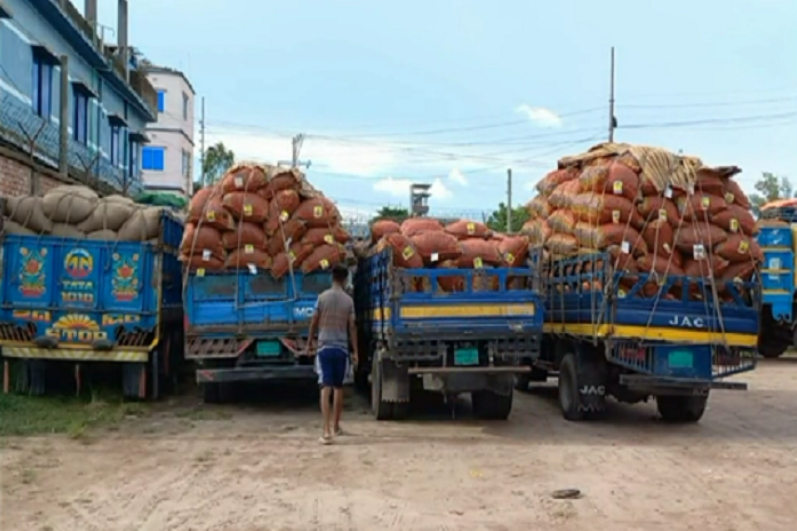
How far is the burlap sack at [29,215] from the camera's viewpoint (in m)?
12.3

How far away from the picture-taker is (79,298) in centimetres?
1207

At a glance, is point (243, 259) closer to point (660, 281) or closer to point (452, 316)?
point (452, 316)

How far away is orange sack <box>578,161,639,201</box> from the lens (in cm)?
1107

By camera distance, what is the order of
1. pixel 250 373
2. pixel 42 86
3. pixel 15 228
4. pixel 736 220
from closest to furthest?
1. pixel 736 220
2. pixel 250 373
3. pixel 15 228
4. pixel 42 86

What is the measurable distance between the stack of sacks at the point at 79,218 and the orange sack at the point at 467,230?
3958 mm

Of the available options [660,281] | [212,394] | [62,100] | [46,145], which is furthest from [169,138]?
[660,281]

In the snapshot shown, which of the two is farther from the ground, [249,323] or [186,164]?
[186,164]

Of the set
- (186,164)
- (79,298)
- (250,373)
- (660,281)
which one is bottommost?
(250,373)

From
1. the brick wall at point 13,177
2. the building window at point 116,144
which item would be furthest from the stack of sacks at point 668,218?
the building window at point 116,144

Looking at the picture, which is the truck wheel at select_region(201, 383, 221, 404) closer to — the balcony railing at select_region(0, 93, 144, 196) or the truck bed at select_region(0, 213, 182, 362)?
the truck bed at select_region(0, 213, 182, 362)

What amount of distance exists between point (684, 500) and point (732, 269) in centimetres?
456

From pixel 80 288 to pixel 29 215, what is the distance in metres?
1.23

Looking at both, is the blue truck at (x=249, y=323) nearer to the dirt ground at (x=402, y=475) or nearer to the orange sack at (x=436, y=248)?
the dirt ground at (x=402, y=475)

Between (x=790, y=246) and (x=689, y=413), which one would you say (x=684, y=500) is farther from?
(x=790, y=246)
